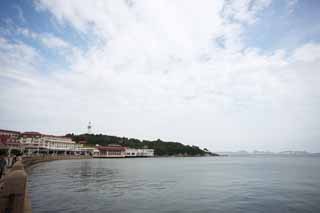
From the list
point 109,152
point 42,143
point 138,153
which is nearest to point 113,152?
point 109,152

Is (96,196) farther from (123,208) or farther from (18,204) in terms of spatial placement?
(18,204)

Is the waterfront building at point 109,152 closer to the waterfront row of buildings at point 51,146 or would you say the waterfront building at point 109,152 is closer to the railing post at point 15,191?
the waterfront row of buildings at point 51,146

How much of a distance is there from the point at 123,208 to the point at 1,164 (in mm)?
8548

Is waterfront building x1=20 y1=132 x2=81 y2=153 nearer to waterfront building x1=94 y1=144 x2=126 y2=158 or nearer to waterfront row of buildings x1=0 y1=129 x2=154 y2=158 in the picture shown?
waterfront row of buildings x1=0 y1=129 x2=154 y2=158

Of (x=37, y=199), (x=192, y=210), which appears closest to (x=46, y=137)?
(x=37, y=199)

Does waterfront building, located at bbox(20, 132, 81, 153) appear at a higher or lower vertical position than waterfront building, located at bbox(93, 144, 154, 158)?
higher

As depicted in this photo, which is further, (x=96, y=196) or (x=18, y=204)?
(x=96, y=196)

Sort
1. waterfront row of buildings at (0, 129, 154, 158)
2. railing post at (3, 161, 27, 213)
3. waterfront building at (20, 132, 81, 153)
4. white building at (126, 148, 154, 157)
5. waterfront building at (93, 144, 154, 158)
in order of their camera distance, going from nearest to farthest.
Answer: railing post at (3, 161, 27, 213) → waterfront row of buildings at (0, 129, 154, 158) → waterfront building at (20, 132, 81, 153) → waterfront building at (93, 144, 154, 158) → white building at (126, 148, 154, 157)

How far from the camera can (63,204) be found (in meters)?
15.5

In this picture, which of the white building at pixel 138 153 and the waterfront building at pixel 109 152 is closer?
Result: the waterfront building at pixel 109 152

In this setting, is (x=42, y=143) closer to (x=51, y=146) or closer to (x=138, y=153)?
(x=51, y=146)

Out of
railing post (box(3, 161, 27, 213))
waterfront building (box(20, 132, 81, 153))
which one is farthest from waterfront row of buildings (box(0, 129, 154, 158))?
railing post (box(3, 161, 27, 213))

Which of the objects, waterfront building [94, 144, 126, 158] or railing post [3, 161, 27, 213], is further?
waterfront building [94, 144, 126, 158]

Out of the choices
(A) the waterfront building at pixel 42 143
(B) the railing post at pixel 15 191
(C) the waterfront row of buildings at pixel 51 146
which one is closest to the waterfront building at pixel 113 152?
(C) the waterfront row of buildings at pixel 51 146
